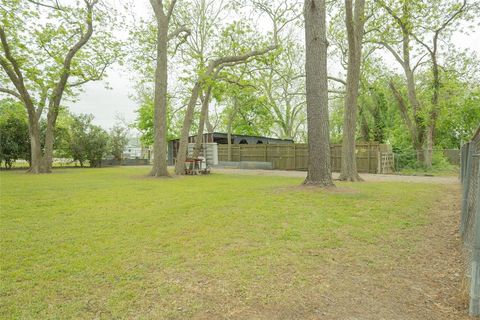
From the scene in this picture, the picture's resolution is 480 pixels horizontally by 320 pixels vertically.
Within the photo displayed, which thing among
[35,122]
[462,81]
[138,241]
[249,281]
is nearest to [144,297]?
[249,281]

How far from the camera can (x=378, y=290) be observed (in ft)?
8.37

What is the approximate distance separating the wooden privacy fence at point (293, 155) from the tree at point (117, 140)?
37.9ft

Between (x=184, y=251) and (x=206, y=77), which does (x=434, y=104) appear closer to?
(x=206, y=77)

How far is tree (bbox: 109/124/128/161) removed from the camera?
29156mm

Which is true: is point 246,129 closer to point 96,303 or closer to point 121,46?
point 121,46

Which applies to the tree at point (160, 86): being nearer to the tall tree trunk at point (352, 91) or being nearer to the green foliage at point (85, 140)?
the tall tree trunk at point (352, 91)

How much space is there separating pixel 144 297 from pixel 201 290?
48 cm

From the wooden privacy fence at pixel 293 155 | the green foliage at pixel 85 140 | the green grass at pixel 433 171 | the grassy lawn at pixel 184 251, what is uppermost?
the green foliage at pixel 85 140

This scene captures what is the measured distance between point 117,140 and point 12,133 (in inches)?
379

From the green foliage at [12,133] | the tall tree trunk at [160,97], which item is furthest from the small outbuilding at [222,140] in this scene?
the green foliage at [12,133]

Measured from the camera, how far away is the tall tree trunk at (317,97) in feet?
23.9

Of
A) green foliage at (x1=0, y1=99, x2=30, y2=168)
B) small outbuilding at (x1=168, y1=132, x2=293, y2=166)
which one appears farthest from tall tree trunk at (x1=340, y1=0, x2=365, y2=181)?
green foliage at (x1=0, y1=99, x2=30, y2=168)

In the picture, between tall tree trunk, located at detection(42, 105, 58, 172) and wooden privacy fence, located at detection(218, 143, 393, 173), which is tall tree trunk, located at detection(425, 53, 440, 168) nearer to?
wooden privacy fence, located at detection(218, 143, 393, 173)

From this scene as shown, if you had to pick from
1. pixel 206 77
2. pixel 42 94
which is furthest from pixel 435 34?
pixel 42 94
